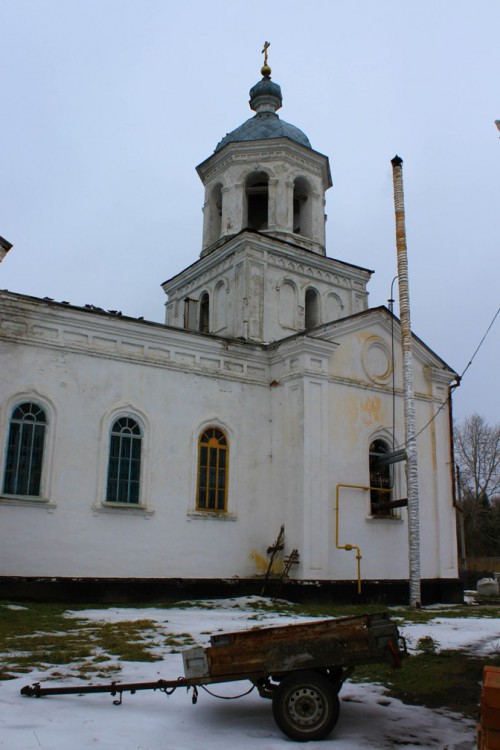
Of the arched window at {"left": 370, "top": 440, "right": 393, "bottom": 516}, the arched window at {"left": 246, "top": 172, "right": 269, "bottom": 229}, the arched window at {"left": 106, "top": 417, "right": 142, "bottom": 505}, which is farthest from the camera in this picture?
the arched window at {"left": 246, "top": 172, "right": 269, "bottom": 229}

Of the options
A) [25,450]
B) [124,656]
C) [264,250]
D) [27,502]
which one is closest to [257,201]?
[264,250]

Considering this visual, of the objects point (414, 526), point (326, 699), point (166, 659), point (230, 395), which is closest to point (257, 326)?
point (230, 395)

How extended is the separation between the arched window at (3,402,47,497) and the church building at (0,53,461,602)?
29 millimetres

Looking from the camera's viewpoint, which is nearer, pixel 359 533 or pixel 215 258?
pixel 359 533

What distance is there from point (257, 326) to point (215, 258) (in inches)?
112

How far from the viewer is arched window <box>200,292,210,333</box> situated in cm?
2072

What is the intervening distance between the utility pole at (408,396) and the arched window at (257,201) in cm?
468

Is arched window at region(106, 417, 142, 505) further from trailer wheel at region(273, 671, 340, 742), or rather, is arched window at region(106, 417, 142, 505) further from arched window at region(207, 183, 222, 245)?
trailer wheel at region(273, 671, 340, 742)

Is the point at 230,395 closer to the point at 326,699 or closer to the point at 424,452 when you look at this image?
the point at 424,452

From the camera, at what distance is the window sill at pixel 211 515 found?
15.7 metres

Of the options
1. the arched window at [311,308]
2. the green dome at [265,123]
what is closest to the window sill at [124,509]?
the arched window at [311,308]

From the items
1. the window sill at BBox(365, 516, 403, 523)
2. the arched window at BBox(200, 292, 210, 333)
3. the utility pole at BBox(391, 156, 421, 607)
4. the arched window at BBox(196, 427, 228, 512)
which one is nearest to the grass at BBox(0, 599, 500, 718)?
the utility pole at BBox(391, 156, 421, 607)

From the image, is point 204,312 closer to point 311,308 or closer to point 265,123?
point 311,308

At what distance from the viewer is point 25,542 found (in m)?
13.5
